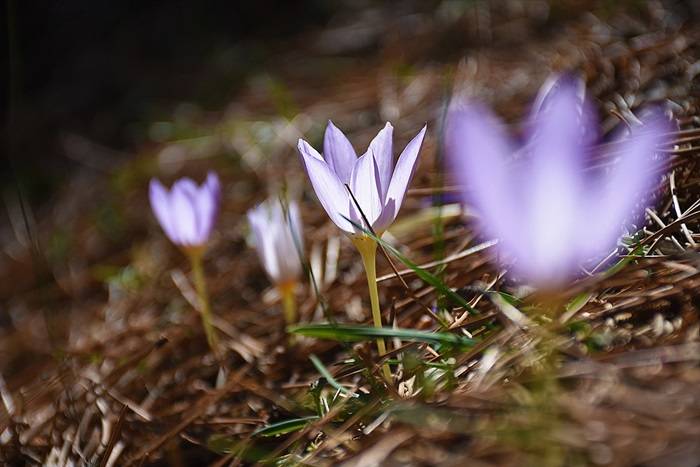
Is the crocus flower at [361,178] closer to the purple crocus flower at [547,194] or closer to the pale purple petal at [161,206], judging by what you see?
the purple crocus flower at [547,194]

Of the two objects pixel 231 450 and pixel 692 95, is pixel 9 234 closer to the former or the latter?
pixel 231 450

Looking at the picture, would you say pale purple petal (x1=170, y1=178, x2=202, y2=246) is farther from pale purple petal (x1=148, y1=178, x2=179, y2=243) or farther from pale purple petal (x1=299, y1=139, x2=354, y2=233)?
pale purple petal (x1=299, y1=139, x2=354, y2=233)

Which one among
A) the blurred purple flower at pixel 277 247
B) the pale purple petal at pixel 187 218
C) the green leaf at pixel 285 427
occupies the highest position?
the pale purple petal at pixel 187 218

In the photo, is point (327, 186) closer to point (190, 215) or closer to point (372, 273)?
point (372, 273)

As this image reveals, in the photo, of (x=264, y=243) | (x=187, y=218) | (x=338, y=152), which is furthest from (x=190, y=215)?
(x=338, y=152)

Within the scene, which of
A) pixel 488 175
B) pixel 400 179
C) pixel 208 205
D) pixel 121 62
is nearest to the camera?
pixel 488 175

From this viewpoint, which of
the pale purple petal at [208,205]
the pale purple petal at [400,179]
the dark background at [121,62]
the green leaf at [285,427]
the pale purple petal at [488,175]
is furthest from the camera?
the dark background at [121,62]

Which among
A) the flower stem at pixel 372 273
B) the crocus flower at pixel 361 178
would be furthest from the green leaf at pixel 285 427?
the crocus flower at pixel 361 178
